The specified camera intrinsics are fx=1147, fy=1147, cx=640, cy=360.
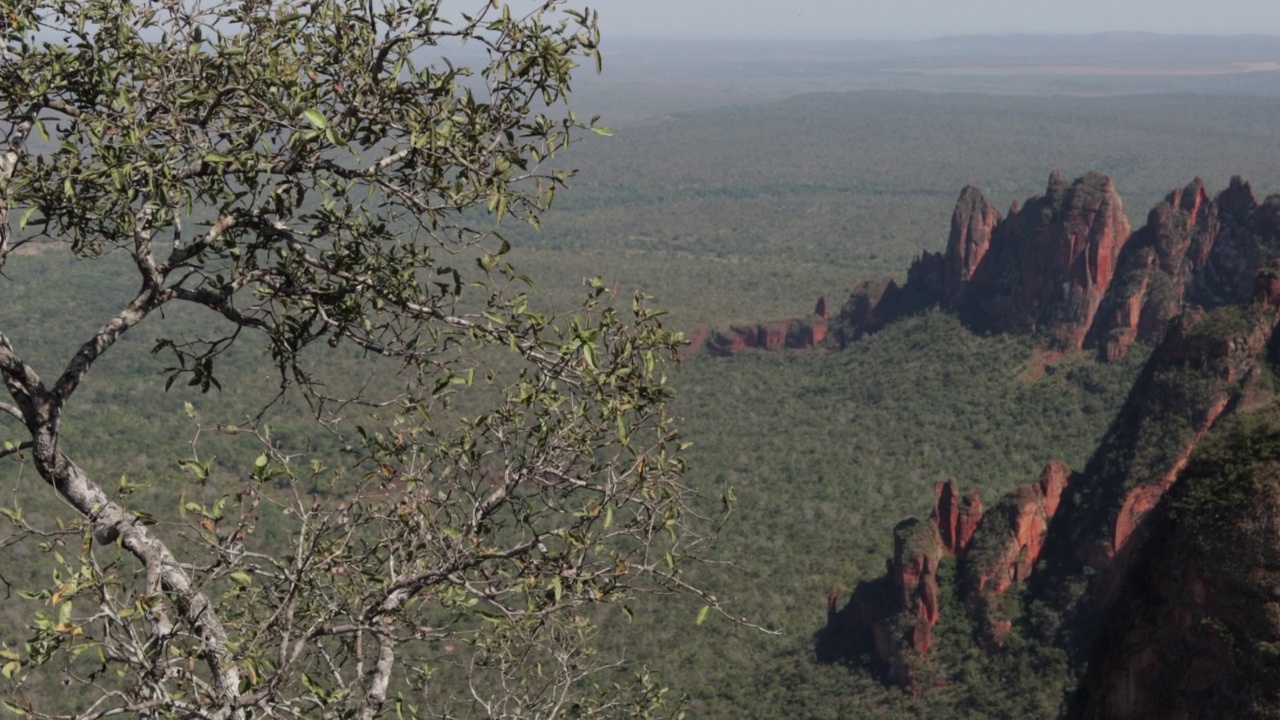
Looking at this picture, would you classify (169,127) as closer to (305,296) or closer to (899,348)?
(305,296)

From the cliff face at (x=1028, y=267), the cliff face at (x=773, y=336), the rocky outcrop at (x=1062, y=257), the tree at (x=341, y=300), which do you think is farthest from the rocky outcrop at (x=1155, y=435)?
the cliff face at (x=773, y=336)

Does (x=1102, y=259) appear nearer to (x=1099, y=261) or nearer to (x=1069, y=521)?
(x=1099, y=261)

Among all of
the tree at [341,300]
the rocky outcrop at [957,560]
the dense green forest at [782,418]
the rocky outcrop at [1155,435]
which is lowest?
the dense green forest at [782,418]

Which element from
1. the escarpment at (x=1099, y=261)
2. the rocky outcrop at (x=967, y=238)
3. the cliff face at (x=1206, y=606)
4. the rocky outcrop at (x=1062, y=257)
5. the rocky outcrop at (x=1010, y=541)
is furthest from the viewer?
the rocky outcrop at (x=967, y=238)

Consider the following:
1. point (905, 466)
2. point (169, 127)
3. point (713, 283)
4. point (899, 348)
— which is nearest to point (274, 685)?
point (169, 127)

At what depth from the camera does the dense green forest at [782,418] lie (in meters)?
33.0

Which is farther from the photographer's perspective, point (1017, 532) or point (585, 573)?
point (1017, 532)

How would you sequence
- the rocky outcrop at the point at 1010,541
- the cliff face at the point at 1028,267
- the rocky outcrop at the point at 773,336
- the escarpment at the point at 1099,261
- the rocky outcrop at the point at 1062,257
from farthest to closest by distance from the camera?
the rocky outcrop at the point at 773,336, the cliff face at the point at 1028,267, the rocky outcrop at the point at 1062,257, the escarpment at the point at 1099,261, the rocky outcrop at the point at 1010,541

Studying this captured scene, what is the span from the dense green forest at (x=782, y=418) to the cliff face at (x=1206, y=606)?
9805 millimetres

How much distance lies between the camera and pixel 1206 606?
686 inches

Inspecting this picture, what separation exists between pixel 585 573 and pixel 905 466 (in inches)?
1922

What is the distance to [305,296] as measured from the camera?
5965mm

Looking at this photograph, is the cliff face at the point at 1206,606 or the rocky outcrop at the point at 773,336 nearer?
the cliff face at the point at 1206,606

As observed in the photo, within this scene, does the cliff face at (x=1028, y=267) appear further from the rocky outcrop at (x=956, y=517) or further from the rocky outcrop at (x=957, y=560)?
the rocky outcrop at (x=956, y=517)
